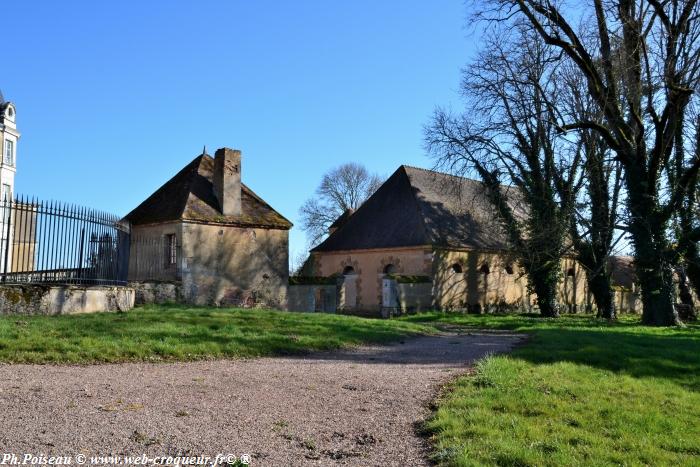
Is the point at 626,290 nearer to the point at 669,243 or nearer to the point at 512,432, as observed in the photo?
the point at 669,243

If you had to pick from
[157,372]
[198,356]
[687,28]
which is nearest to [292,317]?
[198,356]

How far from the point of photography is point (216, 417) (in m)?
5.57

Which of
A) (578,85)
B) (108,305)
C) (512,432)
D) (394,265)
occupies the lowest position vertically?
(512,432)

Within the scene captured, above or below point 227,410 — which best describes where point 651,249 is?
above

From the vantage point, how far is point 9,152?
5084 cm

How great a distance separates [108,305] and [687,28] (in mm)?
17586

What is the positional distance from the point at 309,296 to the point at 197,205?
581 centimetres

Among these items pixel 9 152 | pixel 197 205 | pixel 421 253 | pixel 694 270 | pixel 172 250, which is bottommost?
pixel 694 270

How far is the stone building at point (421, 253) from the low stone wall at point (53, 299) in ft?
44.4

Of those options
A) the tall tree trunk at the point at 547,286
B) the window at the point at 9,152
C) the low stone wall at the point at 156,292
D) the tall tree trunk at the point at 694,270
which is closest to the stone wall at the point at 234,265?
the low stone wall at the point at 156,292

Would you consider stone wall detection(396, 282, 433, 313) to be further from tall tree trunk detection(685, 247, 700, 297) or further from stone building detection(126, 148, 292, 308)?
tall tree trunk detection(685, 247, 700, 297)

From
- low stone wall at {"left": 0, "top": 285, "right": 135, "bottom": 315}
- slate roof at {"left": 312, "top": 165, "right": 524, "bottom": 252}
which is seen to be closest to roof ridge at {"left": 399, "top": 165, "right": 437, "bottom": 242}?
slate roof at {"left": 312, "top": 165, "right": 524, "bottom": 252}

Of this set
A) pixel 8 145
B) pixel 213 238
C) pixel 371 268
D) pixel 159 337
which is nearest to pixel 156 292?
pixel 213 238

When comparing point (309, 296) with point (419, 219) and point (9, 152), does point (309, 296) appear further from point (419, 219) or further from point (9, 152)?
point (9, 152)
